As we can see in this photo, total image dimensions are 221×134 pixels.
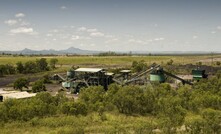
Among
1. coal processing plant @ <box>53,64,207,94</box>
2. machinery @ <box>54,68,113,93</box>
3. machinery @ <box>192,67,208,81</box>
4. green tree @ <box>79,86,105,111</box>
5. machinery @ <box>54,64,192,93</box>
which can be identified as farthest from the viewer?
machinery @ <box>192,67,208,81</box>

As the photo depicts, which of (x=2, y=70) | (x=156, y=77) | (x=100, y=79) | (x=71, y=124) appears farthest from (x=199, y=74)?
(x=2, y=70)

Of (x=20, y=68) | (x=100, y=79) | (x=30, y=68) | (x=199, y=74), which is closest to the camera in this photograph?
(x=100, y=79)

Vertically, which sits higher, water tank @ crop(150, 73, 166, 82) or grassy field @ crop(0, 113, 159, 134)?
water tank @ crop(150, 73, 166, 82)

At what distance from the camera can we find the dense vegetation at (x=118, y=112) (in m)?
41.1

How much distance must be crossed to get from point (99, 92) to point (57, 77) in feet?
176

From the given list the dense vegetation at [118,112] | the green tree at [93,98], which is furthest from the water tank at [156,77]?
the green tree at [93,98]

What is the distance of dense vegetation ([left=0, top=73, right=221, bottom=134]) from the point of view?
41125mm

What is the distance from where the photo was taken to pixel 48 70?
15400 centimetres

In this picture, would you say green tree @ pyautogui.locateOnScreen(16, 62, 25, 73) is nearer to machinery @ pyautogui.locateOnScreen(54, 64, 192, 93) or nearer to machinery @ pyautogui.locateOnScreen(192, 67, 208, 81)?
machinery @ pyautogui.locateOnScreen(54, 64, 192, 93)

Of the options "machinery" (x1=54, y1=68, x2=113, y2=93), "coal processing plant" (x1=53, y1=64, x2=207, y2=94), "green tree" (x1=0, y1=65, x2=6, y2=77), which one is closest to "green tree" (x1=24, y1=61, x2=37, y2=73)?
"green tree" (x1=0, y1=65, x2=6, y2=77)

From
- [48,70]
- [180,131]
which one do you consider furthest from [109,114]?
[48,70]

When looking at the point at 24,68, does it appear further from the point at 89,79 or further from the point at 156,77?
the point at 156,77

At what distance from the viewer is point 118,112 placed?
5384cm

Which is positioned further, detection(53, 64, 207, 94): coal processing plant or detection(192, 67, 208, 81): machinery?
detection(192, 67, 208, 81): machinery
